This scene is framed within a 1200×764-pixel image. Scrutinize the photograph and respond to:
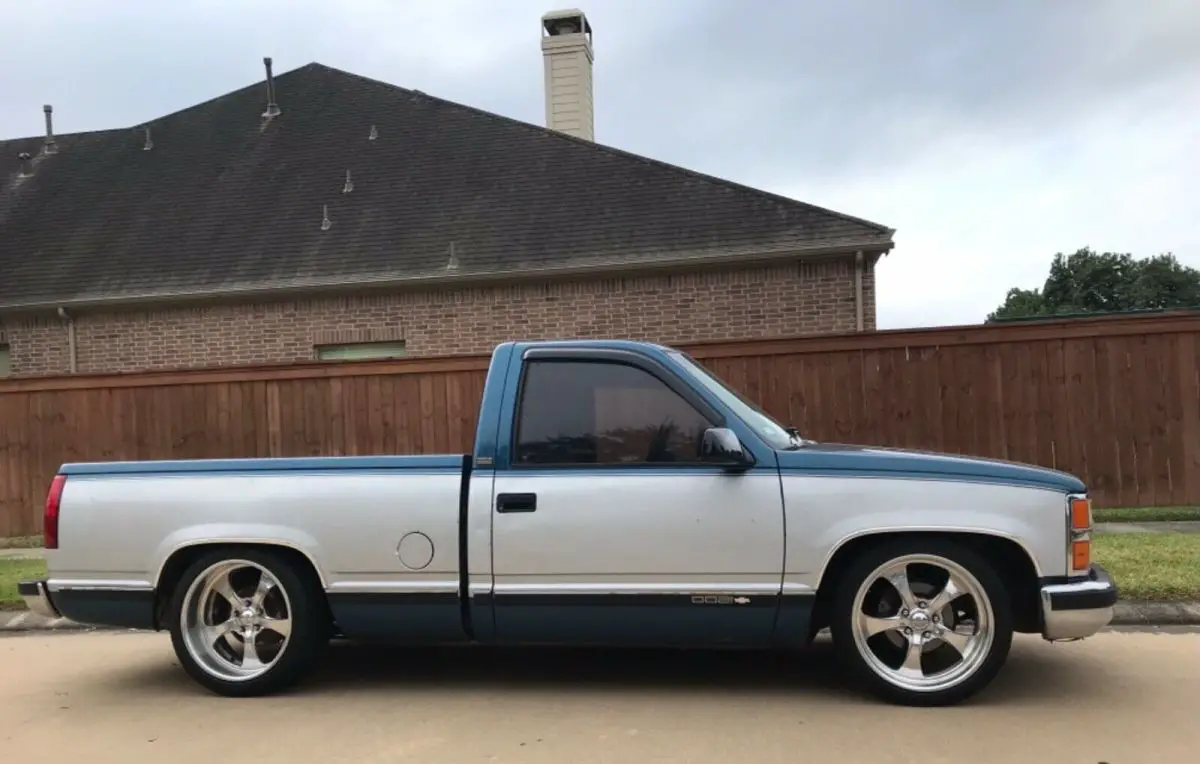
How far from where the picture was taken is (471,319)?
13.4m

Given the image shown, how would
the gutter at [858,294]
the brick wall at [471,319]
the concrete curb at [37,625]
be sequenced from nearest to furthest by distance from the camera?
the concrete curb at [37,625], the gutter at [858,294], the brick wall at [471,319]

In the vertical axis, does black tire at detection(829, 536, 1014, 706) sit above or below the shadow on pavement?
above

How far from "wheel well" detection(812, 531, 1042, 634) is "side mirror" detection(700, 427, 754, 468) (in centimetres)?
63

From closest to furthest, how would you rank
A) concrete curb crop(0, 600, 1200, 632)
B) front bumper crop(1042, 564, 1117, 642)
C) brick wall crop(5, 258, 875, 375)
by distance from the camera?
front bumper crop(1042, 564, 1117, 642) < concrete curb crop(0, 600, 1200, 632) < brick wall crop(5, 258, 875, 375)

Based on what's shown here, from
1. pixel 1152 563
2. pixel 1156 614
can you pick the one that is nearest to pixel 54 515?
pixel 1156 614

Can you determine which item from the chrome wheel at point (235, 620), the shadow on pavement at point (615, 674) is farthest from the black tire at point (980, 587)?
the chrome wheel at point (235, 620)

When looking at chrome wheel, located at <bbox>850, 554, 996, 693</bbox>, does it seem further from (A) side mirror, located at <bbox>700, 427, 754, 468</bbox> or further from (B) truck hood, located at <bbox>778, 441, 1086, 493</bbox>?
(A) side mirror, located at <bbox>700, 427, 754, 468</bbox>

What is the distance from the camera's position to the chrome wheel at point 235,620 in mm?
5059

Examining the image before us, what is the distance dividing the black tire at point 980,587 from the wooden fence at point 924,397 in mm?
5668

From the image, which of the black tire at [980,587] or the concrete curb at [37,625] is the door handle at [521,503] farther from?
the concrete curb at [37,625]

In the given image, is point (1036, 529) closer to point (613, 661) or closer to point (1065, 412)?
point (613, 661)

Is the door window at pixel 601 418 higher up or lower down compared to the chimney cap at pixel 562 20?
lower down

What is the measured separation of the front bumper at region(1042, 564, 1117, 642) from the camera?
14.5 feet

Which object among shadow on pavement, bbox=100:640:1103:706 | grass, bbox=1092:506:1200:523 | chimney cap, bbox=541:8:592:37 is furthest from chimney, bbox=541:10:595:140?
shadow on pavement, bbox=100:640:1103:706
